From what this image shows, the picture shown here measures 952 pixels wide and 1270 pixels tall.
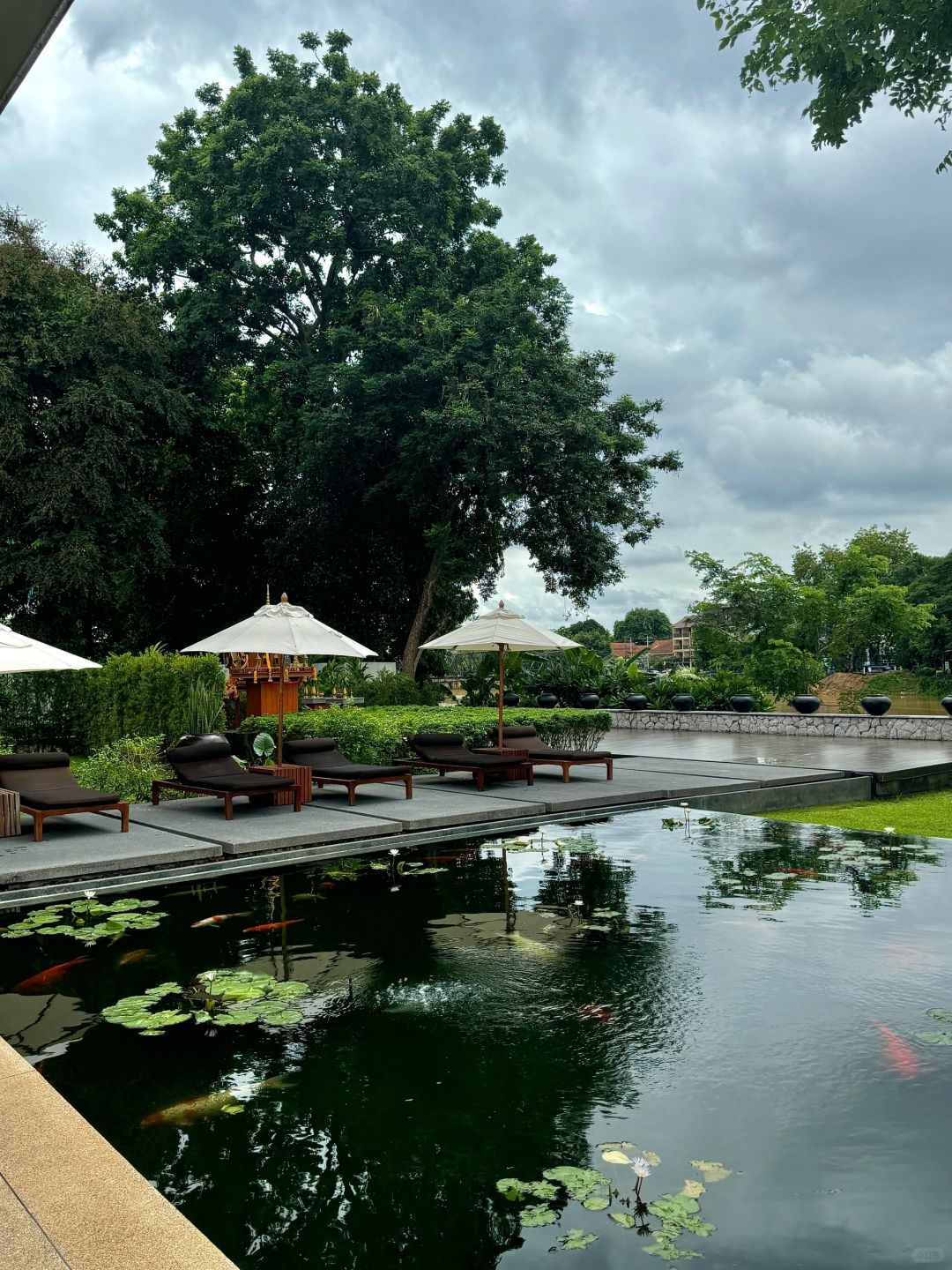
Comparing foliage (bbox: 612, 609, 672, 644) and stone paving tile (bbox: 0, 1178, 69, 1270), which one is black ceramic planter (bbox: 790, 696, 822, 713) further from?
foliage (bbox: 612, 609, 672, 644)

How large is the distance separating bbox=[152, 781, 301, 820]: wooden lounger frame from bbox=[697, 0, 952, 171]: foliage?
12.6 meters

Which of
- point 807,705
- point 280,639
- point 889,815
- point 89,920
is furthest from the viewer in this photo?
point 807,705

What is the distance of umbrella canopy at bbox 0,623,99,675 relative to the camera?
8953 mm

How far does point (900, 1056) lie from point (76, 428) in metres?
23.5

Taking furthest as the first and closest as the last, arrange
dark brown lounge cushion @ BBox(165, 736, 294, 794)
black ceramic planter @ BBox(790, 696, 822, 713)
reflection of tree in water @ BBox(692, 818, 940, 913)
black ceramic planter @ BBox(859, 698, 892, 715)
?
black ceramic planter @ BBox(790, 696, 822, 713), black ceramic planter @ BBox(859, 698, 892, 715), dark brown lounge cushion @ BBox(165, 736, 294, 794), reflection of tree in water @ BBox(692, 818, 940, 913)

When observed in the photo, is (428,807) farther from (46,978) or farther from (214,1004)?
(214,1004)

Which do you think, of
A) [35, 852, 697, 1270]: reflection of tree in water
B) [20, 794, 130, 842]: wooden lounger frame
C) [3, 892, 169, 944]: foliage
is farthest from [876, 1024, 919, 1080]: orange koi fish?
[20, 794, 130, 842]: wooden lounger frame

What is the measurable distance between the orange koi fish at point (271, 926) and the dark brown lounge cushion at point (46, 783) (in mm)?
3115

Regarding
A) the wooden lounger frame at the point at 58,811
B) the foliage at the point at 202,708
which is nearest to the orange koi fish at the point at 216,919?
the wooden lounger frame at the point at 58,811

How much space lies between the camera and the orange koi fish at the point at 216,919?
673 centimetres

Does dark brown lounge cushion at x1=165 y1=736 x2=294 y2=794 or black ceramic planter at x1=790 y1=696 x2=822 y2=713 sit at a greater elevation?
black ceramic planter at x1=790 y1=696 x2=822 y2=713

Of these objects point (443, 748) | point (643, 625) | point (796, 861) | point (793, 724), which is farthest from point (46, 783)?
point (643, 625)

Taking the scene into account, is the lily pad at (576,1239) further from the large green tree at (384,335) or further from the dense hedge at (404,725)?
the large green tree at (384,335)

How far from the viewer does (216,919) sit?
6855 millimetres
